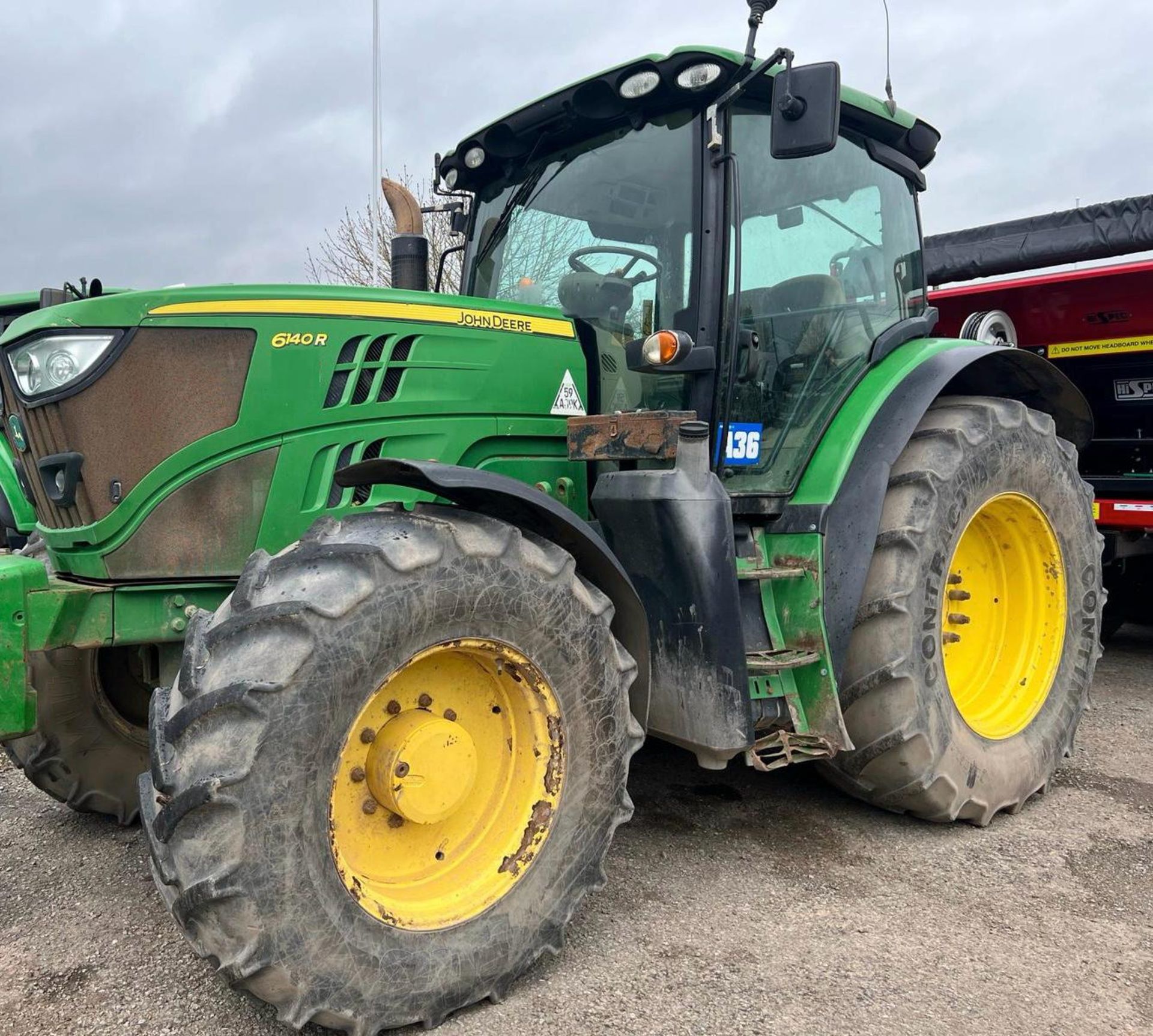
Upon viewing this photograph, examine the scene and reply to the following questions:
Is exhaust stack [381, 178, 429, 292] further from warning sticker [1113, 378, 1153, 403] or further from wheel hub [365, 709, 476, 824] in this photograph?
warning sticker [1113, 378, 1153, 403]

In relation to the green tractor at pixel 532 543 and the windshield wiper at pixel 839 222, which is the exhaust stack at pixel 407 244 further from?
the windshield wiper at pixel 839 222

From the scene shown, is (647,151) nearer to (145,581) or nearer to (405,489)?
(405,489)

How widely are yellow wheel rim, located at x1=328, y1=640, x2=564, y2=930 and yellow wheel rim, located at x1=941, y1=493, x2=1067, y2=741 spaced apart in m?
1.85

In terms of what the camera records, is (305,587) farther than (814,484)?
No

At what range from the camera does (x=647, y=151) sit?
3123 millimetres

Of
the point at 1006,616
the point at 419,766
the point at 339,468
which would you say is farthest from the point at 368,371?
the point at 1006,616

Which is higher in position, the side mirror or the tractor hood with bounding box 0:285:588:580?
the side mirror

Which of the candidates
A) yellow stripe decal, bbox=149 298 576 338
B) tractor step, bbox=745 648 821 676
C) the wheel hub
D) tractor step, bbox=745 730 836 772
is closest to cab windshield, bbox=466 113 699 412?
yellow stripe decal, bbox=149 298 576 338

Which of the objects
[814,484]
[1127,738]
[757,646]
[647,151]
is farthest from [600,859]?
[1127,738]

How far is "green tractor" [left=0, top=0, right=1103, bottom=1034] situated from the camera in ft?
6.88

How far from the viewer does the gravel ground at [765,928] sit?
2271 mm

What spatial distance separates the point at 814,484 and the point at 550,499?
3.40ft

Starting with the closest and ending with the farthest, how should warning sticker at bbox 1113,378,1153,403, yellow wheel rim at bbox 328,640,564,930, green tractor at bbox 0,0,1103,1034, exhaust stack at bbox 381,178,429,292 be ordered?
green tractor at bbox 0,0,1103,1034 → yellow wheel rim at bbox 328,640,564,930 → exhaust stack at bbox 381,178,429,292 → warning sticker at bbox 1113,378,1153,403

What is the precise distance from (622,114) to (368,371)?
122cm
